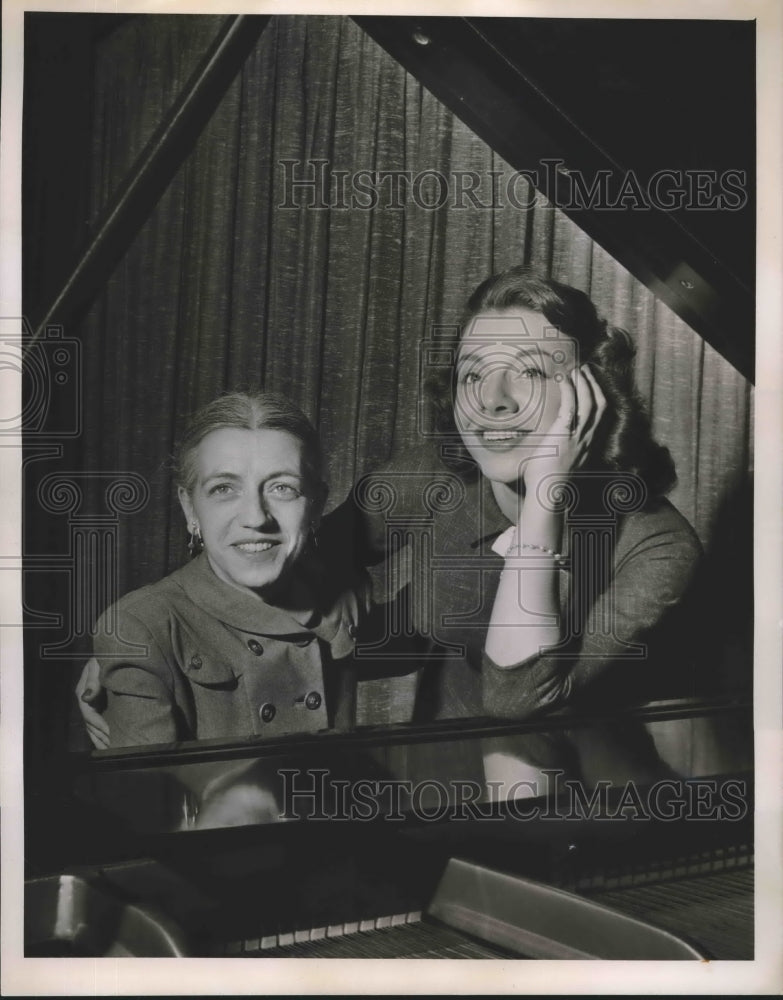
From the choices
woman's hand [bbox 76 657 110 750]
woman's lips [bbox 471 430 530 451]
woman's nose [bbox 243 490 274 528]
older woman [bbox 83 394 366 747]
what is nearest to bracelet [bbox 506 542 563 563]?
woman's lips [bbox 471 430 530 451]

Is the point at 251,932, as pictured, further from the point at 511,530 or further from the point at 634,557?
the point at 634,557

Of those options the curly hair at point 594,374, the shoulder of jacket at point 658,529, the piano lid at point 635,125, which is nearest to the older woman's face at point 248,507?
the curly hair at point 594,374

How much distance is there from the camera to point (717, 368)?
243 centimetres

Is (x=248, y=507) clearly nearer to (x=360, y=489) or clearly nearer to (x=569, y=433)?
(x=360, y=489)

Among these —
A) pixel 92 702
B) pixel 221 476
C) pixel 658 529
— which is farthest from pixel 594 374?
pixel 92 702

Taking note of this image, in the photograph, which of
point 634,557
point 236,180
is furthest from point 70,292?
point 634,557

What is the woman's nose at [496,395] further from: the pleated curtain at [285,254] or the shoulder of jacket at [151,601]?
the shoulder of jacket at [151,601]

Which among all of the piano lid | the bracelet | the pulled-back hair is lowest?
the bracelet

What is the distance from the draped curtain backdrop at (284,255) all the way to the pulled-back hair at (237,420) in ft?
0.09

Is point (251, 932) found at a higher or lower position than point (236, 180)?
lower

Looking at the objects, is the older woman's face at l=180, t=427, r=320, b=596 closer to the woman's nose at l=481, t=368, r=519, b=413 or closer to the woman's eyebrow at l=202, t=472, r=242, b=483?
the woman's eyebrow at l=202, t=472, r=242, b=483

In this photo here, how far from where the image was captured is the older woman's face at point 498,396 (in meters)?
2.37

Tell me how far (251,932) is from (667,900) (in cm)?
99

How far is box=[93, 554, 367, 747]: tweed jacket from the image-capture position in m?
2.32
